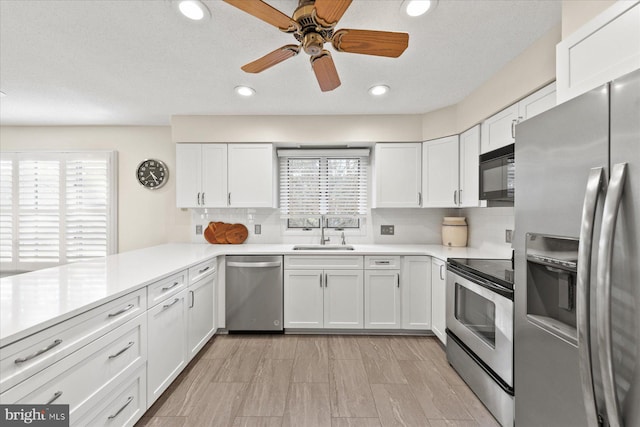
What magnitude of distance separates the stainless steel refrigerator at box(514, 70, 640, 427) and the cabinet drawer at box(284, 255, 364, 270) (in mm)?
1691

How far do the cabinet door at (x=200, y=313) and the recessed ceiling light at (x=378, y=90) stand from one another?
2.30m

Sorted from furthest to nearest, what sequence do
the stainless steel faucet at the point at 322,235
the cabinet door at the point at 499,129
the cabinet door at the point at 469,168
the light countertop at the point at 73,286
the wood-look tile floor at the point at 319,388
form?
the stainless steel faucet at the point at 322,235 → the cabinet door at the point at 469,168 → the cabinet door at the point at 499,129 → the wood-look tile floor at the point at 319,388 → the light countertop at the point at 73,286

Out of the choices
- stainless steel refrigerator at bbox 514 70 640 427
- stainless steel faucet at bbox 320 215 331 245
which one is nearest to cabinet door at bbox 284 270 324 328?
stainless steel faucet at bbox 320 215 331 245

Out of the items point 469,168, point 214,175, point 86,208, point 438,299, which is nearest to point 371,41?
point 469,168

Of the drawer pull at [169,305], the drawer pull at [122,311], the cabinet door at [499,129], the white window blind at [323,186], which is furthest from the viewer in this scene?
the white window blind at [323,186]

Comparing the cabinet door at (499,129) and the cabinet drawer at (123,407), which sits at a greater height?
the cabinet door at (499,129)

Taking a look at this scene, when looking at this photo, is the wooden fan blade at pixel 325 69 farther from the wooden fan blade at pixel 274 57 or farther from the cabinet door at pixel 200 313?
the cabinet door at pixel 200 313

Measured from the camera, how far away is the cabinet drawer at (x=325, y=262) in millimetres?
2896

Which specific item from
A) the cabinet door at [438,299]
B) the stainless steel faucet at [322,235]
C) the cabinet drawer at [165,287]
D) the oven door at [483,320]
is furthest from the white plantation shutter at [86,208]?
the oven door at [483,320]

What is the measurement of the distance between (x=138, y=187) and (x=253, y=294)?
2140 millimetres

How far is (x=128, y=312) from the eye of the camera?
5.05 ft

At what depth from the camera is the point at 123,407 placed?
151cm

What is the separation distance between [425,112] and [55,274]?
3.45 metres

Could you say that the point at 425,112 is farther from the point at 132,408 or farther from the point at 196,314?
the point at 132,408
